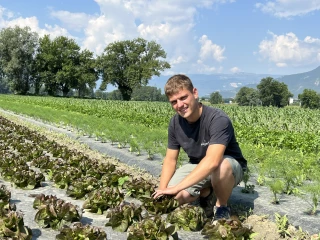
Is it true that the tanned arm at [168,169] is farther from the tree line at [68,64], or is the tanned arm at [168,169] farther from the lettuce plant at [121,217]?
the tree line at [68,64]

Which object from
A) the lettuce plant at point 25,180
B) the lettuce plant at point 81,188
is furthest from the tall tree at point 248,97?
the lettuce plant at point 81,188

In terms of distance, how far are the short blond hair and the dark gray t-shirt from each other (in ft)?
1.45

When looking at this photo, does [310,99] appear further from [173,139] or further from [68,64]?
[173,139]

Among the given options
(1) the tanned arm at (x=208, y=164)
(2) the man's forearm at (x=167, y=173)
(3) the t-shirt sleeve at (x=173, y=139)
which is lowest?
(2) the man's forearm at (x=167, y=173)

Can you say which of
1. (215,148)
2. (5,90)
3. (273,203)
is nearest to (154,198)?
(215,148)

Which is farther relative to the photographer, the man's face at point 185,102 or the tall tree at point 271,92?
the tall tree at point 271,92

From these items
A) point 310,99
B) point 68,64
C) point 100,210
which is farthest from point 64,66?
point 310,99

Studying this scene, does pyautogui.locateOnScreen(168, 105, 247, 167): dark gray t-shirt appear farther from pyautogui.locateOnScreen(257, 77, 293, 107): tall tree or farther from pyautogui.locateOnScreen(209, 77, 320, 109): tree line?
pyautogui.locateOnScreen(257, 77, 293, 107): tall tree

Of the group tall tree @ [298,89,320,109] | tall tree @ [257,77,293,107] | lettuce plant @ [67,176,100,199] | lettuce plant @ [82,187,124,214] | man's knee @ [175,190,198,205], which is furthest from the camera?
tall tree @ [257,77,293,107]

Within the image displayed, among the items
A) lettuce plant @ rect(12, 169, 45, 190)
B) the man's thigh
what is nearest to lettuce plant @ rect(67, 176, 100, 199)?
lettuce plant @ rect(12, 169, 45, 190)

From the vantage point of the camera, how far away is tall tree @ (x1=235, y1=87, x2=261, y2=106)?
12377 cm

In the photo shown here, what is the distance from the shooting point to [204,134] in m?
4.34

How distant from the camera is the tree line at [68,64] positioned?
71312 millimetres

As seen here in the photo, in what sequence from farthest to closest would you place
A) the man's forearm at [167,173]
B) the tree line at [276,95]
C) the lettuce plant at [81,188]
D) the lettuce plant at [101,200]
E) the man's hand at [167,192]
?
1. the tree line at [276,95]
2. the lettuce plant at [81,188]
3. the lettuce plant at [101,200]
4. the man's forearm at [167,173]
5. the man's hand at [167,192]
